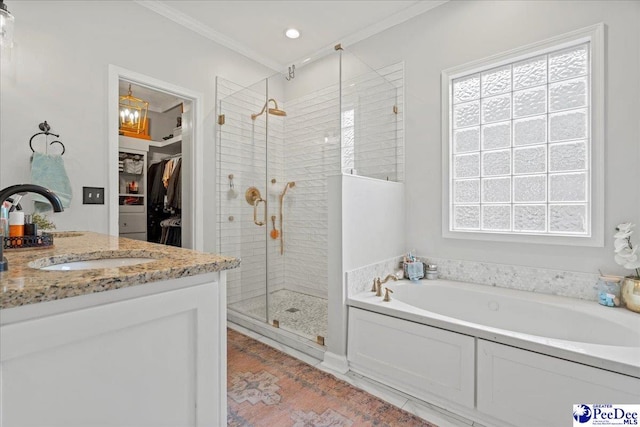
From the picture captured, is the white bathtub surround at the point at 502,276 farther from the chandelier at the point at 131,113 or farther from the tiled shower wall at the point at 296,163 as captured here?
the chandelier at the point at 131,113

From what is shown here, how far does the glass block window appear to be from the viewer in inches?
80.3

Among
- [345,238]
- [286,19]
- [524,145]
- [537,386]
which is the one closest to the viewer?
[537,386]

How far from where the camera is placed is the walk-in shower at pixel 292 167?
8.54 ft

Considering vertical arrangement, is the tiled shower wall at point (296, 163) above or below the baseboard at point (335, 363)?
above

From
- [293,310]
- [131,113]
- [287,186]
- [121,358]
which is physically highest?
[131,113]

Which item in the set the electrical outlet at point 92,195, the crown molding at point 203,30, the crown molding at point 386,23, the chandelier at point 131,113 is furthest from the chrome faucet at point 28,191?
the chandelier at point 131,113

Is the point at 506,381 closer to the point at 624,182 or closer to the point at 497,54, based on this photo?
the point at 624,182

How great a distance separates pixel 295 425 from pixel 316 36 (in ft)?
10.7

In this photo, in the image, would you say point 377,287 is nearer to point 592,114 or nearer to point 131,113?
point 592,114

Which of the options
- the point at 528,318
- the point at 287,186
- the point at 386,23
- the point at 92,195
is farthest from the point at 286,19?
the point at 528,318

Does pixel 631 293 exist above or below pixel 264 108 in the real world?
below

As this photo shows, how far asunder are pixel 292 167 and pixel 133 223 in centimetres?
264

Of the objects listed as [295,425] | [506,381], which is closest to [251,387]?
[295,425]

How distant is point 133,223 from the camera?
416 centimetres
